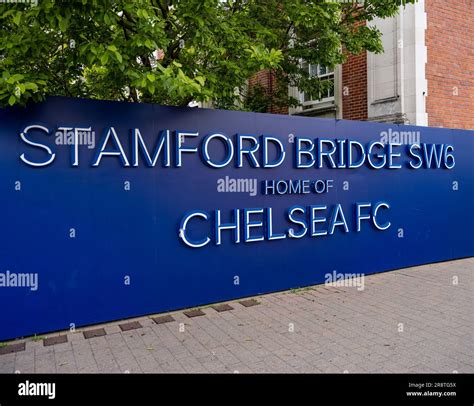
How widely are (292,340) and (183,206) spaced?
2.21 metres

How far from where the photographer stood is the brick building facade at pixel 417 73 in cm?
950

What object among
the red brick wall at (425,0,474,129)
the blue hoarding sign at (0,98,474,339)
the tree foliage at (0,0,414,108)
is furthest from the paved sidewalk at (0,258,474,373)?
the red brick wall at (425,0,474,129)

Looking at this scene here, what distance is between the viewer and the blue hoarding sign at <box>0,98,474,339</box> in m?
4.65

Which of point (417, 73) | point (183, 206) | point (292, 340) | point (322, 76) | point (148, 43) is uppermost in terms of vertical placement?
point (322, 76)

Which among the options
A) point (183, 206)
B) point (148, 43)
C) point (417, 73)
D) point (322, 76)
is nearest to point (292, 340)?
point (183, 206)

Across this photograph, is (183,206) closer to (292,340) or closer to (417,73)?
(292,340)

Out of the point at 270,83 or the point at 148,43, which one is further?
the point at 270,83

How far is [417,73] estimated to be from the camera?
9.42 m

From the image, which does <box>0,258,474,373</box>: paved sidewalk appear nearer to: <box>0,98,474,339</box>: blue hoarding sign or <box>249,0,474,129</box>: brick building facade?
<box>0,98,474,339</box>: blue hoarding sign

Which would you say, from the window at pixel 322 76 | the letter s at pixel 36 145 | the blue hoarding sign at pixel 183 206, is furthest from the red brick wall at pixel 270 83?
the letter s at pixel 36 145

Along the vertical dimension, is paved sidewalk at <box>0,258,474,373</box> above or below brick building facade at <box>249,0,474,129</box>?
below

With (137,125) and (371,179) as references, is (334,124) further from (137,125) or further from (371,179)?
(137,125)

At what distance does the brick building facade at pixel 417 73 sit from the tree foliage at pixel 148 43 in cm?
208

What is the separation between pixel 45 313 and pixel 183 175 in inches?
91.2
